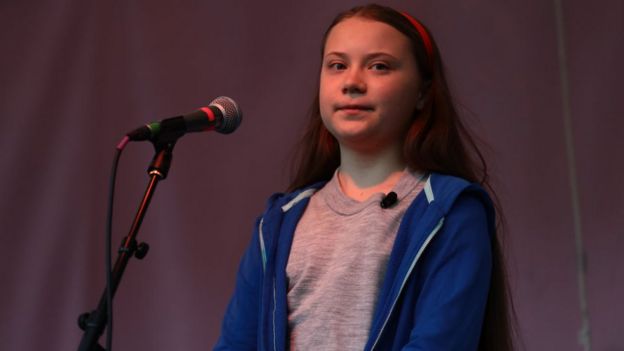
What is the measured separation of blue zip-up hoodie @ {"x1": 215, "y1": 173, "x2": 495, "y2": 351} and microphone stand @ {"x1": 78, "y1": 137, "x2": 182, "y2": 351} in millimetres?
321

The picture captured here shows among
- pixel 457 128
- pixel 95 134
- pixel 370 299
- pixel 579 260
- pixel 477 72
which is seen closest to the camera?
pixel 370 299

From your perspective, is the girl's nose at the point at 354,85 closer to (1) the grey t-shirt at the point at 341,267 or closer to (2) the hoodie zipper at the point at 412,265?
(1) the grey t-shirt at the point at 341,267

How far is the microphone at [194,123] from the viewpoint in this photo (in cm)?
149

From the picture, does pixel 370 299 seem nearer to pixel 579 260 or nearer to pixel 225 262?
A: pixel 579 260

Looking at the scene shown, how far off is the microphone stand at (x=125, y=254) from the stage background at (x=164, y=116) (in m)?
1.17

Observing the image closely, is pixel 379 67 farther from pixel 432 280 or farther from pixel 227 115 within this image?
pixel 432 280

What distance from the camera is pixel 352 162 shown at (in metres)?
1.80

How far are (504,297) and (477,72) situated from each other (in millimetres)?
1008

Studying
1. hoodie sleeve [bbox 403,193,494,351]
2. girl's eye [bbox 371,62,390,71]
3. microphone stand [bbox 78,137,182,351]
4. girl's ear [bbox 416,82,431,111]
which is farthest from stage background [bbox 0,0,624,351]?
microphone stand [bbox 78,137,182,351]

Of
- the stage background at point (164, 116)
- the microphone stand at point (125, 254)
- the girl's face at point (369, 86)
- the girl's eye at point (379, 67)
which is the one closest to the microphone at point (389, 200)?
the girl's face at point (369, 86)

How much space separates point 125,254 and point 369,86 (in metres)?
0.58

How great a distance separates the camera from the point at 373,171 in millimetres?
1778

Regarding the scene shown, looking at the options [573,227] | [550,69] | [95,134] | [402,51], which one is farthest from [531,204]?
[95,134]

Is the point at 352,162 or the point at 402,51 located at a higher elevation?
the point at 402,51
